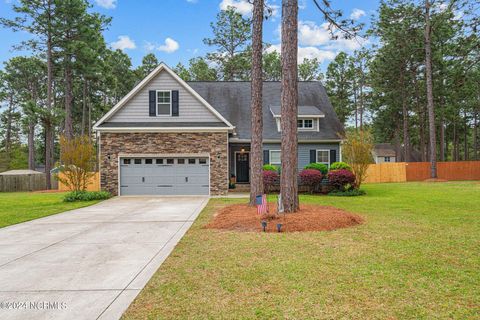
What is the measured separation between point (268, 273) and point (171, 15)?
18688 millimetres

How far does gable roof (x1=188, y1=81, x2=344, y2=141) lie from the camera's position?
64.4ft

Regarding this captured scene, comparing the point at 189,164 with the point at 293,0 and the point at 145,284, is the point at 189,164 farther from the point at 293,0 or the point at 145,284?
the point at 145,284

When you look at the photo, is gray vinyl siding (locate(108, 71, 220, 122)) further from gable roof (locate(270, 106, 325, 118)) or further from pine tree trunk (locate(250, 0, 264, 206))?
pine tree trunk (locate(250, 0, 264, 206))

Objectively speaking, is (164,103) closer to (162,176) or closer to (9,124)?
(162,176)

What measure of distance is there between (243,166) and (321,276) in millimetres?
15526

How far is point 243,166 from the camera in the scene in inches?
780

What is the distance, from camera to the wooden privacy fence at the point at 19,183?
25.4 metres

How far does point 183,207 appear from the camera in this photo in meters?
12.1

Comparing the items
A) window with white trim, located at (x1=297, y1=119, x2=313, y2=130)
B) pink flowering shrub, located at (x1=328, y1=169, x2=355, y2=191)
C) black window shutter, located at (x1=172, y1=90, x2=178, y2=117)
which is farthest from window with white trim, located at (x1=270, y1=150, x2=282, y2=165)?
black window shutter, located at (x1=172, y1=90, x2=178, y2=117)

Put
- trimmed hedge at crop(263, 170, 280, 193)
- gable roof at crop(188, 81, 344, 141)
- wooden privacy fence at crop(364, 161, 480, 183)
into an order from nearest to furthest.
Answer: trimmed hedge at crop(263, 170, 280, 193), gable roof at crop(188, 81, 344, 141), wooden privacy fence at crop(364, 161, 480, 183)

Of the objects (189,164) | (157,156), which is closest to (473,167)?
(189,164)

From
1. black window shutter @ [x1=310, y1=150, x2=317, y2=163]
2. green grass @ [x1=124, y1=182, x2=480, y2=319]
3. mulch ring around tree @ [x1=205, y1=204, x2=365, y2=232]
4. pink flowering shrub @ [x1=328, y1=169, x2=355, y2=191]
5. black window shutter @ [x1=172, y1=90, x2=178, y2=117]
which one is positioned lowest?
green grass @ [x1=124, y1=182, x2=480, y2=319]

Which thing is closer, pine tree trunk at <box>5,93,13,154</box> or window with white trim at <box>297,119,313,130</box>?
window with white trim at <box>297,119,313,130</box>

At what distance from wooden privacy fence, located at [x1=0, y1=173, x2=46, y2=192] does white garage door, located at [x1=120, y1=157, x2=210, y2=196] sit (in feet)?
48.2
